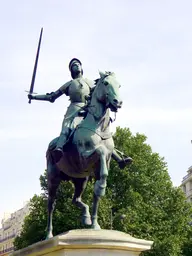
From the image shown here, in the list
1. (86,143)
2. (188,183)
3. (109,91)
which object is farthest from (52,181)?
(188,183)

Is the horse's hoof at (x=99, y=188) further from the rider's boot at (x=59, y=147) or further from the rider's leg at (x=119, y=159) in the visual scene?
the rider's leg at (x=119, y=159)

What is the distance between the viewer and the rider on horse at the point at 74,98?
42.0 feet

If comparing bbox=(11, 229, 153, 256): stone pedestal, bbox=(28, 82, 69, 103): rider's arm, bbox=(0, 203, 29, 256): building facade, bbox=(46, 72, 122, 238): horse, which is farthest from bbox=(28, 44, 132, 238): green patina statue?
Result: bbox=(0, 203, 29, 256): building facade

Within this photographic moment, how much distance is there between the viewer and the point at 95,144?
12.2 meters

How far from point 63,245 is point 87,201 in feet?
88.3

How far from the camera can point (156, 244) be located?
40.9 m

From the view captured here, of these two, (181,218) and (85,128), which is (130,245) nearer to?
(85,128)

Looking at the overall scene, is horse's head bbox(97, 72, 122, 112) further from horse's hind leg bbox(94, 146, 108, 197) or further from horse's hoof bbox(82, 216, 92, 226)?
horse's hoof bbox(82, 216, 92, 226)

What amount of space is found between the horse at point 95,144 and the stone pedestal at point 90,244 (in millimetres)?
624

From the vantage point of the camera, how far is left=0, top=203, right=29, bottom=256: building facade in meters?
119

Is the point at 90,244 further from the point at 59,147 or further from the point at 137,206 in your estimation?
the point at 137,206

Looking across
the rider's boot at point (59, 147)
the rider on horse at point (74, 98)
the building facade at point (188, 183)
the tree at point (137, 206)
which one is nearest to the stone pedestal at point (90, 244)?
the rider's boot at point (59, 147)

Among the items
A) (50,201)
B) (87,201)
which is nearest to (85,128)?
(50,201)

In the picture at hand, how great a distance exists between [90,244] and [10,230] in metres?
117
